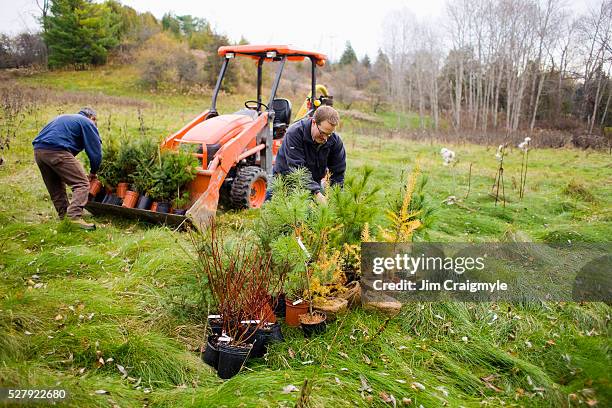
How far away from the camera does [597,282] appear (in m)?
4.05

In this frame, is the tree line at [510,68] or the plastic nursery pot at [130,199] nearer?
the plastic nursery pot at [130,199]

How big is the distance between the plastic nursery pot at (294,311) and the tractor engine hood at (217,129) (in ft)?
10.6

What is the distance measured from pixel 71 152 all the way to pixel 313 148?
287 centimetres

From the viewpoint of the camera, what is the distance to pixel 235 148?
5891 mm

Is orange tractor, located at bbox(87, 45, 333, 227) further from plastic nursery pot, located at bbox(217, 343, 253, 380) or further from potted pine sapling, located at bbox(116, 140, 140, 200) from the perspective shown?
plastic nursery pot, located at bbox(217, 343, 253, 380)

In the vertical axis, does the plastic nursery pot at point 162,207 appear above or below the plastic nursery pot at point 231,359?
above

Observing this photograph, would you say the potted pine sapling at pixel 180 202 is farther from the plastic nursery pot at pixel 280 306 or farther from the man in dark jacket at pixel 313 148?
the plastic nursery pot at pixel 280 306

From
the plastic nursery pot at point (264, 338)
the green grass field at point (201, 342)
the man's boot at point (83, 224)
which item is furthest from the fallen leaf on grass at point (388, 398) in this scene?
the man's boot at point (83, 224)

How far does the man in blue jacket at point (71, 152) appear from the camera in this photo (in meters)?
5.32

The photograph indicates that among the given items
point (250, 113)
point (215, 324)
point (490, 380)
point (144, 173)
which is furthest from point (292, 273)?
point (250, 113)

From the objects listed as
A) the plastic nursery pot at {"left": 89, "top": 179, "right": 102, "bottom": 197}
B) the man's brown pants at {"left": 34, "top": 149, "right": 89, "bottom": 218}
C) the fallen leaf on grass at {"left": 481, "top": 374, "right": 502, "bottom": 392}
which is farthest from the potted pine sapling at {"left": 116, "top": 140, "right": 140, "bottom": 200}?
the fallen leaf on grass at {"left": 481, "top": 374, "right": 502, "bottom": 392}

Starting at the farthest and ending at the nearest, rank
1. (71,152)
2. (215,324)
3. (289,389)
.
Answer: (71,152) < (215,324) < (289,389)

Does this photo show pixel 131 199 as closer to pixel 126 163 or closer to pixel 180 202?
pixel 126 163

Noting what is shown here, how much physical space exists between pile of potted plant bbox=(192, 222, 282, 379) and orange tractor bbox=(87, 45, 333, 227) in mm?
1935
